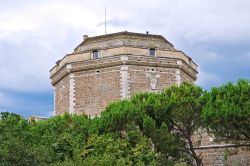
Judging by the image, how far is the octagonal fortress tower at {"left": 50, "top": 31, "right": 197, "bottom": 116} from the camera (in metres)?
36.2

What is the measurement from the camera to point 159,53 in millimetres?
37875

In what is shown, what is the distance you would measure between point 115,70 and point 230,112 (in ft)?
42.8

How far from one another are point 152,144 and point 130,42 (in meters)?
13.1

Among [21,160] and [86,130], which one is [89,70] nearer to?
[86,130]

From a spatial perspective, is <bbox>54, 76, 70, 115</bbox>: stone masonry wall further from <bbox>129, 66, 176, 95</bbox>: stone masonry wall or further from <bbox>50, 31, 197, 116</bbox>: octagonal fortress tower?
<bbox>129, 66, 176, 95</bbox>: stone masonry wall

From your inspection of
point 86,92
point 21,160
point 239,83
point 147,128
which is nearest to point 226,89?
point 239,83

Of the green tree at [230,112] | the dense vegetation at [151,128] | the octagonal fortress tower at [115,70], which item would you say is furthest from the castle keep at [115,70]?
the green tree at [230,112]

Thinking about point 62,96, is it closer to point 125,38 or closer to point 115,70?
point 115,70

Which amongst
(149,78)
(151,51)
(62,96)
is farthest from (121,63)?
(62,96)

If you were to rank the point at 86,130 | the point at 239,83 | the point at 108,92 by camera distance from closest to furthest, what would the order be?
1. the point at 239,83
2. the point at 86,130
3. the point at 108,92

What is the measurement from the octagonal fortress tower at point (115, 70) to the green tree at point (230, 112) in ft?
35.1

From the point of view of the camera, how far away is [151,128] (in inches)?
1024

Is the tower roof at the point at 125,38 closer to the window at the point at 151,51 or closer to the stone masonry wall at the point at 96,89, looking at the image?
the window at the point at 151,51

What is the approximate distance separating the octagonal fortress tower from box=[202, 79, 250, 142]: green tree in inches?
421
